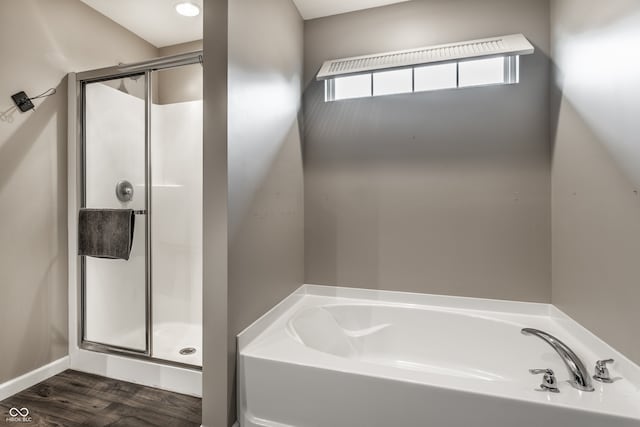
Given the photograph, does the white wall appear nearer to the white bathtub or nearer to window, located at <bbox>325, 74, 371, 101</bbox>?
the white bathtub

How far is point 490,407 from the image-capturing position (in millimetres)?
1217

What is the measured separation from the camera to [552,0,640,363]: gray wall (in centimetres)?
129

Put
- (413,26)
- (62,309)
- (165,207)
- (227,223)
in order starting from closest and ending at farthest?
(227,223)
(62,309)
(413,26)
(165,207)

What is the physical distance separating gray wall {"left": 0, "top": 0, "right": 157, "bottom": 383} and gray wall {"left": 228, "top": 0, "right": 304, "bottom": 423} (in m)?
1.39

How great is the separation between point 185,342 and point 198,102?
193 centimetres

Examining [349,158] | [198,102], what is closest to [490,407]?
[349,158]

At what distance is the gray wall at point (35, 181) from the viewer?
1816mm

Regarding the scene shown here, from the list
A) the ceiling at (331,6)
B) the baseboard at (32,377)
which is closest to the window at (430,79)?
the ceiling at (331,6)

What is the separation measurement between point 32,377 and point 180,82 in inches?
96.5

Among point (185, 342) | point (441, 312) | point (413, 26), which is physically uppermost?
point (413, 26)

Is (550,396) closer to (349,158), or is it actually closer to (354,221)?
(354,221)

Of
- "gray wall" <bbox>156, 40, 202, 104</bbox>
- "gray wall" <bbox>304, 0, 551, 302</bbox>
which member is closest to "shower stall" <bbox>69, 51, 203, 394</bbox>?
"gray wall" <bbox>156, 40, 202, 104</bbox>

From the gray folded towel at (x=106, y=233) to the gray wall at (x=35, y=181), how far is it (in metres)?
0.22

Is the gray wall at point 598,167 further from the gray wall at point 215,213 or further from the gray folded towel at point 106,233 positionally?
the gray folded towel at point 106,233
